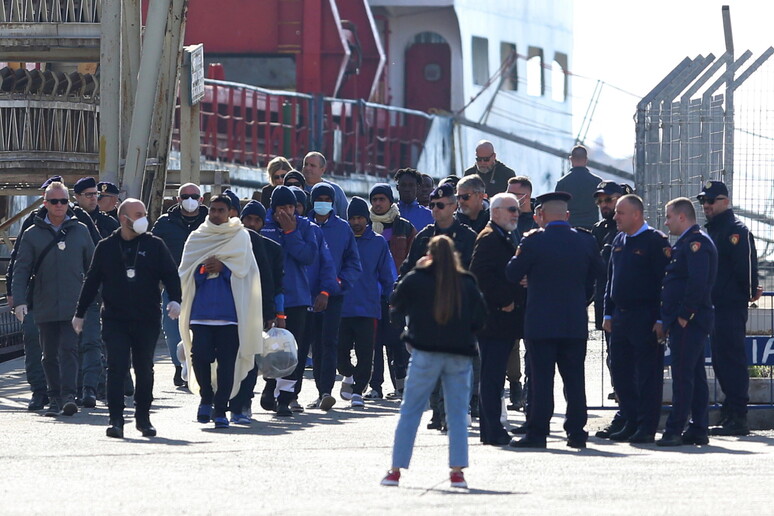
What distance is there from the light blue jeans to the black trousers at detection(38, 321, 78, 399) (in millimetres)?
4701

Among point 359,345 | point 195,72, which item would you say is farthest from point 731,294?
point 195,72

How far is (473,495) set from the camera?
8.75 meters

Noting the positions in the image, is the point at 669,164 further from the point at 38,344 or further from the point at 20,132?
the point at 20,132

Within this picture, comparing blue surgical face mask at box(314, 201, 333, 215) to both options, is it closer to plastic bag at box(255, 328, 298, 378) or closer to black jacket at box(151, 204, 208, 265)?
plastic bag at box(255, 328, 298, 378)

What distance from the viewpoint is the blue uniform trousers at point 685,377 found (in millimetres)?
11195

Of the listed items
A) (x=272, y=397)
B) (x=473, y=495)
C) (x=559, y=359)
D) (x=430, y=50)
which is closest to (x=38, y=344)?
(x=272, y=397)

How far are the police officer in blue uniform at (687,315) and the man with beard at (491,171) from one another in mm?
4562

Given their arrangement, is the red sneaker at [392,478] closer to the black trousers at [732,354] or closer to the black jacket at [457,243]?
the black jacket at [457,243]

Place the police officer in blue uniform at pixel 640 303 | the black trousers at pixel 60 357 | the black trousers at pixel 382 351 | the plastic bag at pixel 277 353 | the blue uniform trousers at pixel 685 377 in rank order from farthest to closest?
the black trousers at pixel 382 351, the black trousers at pixel 60 357, the plastic bag at pixel 277 353, the police officer in blue uniform at pixel 640 303, the blue uniform trousers at pixel 685 377

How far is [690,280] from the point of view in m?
11.0

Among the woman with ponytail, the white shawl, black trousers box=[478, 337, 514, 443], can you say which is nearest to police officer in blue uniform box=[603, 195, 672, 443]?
black trousers box=[478, 337, 514, 443]

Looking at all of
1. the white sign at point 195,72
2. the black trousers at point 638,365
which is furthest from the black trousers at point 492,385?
the white sign at point 195,72

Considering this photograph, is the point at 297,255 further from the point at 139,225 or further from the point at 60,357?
the point at 60,357

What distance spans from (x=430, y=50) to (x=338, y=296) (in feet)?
79.7
